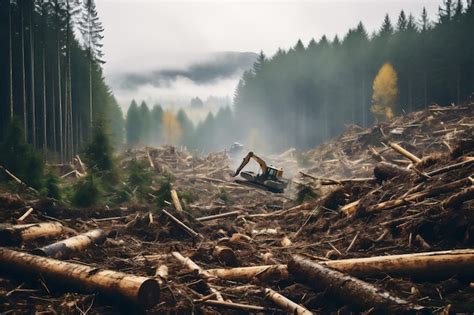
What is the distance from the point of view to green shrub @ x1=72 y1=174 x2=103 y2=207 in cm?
1452

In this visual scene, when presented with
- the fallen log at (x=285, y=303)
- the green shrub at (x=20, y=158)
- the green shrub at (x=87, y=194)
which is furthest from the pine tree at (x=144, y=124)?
the fallen log at (x=285, y=303)

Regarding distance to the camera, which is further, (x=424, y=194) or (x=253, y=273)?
(x=424, y=194)

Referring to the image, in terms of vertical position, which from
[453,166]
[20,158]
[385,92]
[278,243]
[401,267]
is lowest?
[278,243]

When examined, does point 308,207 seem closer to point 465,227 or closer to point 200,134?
point 465,227

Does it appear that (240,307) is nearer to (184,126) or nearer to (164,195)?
(164,195)

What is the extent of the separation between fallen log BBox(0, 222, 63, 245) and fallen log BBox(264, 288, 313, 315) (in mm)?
5277

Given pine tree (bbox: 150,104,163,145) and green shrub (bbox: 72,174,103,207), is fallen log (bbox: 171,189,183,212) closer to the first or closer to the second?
green shrub (bbox: 72,174,103,207)

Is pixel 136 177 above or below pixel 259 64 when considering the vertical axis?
below

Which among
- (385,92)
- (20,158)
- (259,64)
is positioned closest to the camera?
(20,158)

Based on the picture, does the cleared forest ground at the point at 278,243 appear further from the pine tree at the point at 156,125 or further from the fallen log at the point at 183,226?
the pine tree at the point at 156,125

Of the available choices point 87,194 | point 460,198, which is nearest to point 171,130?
point 87,194

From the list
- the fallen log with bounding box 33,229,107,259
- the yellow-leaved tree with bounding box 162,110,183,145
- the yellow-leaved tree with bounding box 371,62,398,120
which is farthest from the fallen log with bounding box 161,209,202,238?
the yellow-leaved tree with bounding box 162,110,183,145

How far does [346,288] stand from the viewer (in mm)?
5355

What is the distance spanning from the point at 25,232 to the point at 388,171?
391 inches
